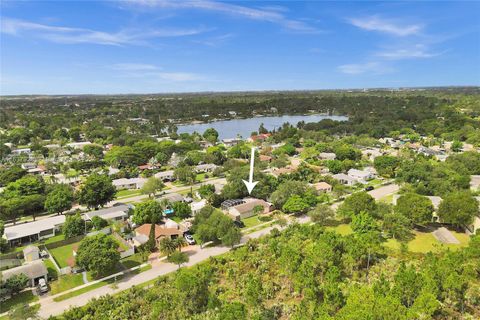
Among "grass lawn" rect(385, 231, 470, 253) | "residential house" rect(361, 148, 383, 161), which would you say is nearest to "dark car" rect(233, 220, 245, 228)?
"grass lawn" rect(385, 231, 470, 253)

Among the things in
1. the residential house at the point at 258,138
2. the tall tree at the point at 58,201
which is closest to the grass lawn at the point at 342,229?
the tall tree at the point at 58,201

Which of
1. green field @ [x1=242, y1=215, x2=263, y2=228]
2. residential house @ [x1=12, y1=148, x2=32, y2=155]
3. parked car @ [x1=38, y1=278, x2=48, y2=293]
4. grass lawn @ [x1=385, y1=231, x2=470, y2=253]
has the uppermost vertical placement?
residential house @ [x1=12, y1=148, x2=32, y2=155]

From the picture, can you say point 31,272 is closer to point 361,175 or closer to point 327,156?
point 361,175

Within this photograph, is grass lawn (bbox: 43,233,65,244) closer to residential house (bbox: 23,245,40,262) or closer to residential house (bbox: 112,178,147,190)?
residential house (bbox: 23,245,40,262)

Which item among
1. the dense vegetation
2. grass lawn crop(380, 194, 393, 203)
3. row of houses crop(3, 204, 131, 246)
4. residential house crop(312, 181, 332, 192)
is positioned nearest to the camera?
the dense vegetation

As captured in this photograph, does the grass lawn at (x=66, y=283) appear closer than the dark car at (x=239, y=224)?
Yes

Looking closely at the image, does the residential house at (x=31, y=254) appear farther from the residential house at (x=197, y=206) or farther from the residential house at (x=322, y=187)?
the residential house at (x=322, y=187)
